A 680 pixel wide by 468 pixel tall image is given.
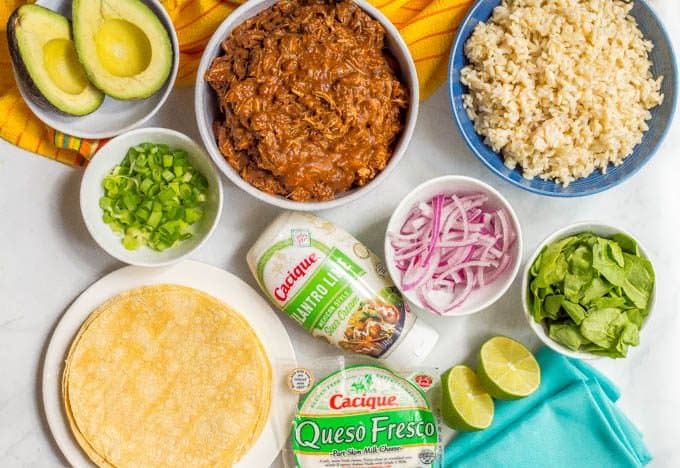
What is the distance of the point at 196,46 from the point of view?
7.57 ft

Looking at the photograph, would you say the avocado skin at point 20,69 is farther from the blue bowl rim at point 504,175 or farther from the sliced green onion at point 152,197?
the blue bowl rim at point 504,175

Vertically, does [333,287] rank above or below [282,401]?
above

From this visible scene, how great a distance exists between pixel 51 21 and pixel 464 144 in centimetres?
123

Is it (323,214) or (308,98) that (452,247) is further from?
(308,98)

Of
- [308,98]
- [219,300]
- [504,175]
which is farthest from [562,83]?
[219,300]

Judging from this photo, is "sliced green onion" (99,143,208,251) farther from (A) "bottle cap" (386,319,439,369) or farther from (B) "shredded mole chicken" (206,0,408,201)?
(A) "bottle cap" (386,319,439,369)

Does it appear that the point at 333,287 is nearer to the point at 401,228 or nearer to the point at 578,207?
the point at 401,228

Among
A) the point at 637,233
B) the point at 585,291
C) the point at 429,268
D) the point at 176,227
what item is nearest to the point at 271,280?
the point at 176,227

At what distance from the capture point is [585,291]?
2.14 m

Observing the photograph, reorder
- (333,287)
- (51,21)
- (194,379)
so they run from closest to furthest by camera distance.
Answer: (51,21) → (333,287) → (194,379)

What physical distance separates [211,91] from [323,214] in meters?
0.51

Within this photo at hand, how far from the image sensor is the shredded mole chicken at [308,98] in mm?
1971

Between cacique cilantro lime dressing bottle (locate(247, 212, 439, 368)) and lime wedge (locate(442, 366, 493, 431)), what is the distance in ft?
0.41

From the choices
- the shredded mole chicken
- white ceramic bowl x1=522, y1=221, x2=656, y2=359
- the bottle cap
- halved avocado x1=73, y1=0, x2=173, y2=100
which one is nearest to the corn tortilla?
the bottle cap
